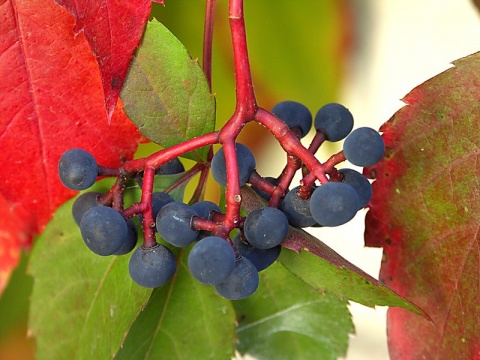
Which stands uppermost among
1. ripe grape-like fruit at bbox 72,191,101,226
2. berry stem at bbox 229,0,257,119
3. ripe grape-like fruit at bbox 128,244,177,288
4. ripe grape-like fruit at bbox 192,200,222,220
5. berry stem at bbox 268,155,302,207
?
berry stem at bbox 229,0,257,119

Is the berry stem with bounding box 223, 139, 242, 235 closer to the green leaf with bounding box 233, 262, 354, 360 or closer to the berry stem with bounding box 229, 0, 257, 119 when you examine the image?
the berry stem with bounding box 229, 0, 257, 119

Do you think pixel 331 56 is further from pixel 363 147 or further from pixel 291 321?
pixel 363 147

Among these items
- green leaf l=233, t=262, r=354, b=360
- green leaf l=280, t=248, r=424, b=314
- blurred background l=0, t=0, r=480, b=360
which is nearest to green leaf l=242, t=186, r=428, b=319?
green leaf l=280, t=248, r=424, b=314

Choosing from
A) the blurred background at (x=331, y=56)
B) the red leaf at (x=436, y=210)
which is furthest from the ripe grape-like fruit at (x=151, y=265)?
the blurred background at (x=331, y=56)

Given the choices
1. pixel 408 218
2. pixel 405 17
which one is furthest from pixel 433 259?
pixel 405 17

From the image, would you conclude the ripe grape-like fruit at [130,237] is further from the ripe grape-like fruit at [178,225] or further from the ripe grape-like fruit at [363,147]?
the ripe grape-like fruit at [363,147]

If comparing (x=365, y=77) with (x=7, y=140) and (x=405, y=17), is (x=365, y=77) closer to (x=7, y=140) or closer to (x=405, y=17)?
(x=405, y=17)
